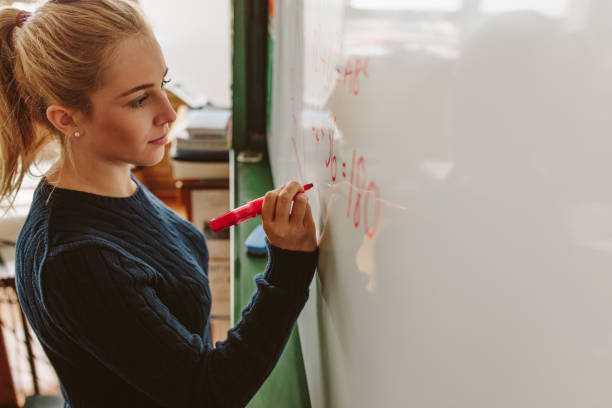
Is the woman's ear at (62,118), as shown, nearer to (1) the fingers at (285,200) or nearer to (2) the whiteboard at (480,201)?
(1) the fingers at (285,200)

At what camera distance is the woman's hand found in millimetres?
710

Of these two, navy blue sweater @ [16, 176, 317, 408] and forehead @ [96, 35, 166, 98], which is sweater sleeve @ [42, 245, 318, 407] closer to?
navy blue sweater @ [16, 176, 317, 408]

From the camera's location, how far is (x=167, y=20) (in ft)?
10.5

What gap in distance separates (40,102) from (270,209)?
0.43 m

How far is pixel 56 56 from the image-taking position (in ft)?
2.44

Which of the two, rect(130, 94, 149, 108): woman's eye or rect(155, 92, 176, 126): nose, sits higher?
rect(130, 94, 149, 108): woman's eye

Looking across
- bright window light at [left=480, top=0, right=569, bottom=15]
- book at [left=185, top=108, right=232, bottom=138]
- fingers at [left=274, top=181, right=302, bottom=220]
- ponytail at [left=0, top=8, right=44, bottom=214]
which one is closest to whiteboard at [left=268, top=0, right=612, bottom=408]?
bright window light at [left=480, top=0, right=569, bottom=15]

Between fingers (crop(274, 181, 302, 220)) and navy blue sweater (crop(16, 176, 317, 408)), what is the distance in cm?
6

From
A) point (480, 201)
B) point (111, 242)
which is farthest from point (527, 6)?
point (111, 242)

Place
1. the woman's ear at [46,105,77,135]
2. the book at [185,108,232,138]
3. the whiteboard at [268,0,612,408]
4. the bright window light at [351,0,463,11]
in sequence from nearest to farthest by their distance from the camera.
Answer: the whiteboard at [268,0,612,408] < the bright window light at [351,0,463,11] < the woman's ear at [46,105,77,135] < the book at [185,108,232,138]

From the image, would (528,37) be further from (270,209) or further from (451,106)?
(270,209)

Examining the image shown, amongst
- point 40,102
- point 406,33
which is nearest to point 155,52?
point 40,102

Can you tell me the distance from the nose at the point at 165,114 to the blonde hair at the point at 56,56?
0.10 m

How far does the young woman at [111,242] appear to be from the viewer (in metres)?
0.67
